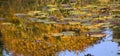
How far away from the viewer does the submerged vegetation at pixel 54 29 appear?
6.80 m

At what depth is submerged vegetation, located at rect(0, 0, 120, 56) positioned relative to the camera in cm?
680

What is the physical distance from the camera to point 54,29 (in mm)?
7984

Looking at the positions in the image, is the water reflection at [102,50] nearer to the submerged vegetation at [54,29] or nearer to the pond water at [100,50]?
the pond water at [100,50]

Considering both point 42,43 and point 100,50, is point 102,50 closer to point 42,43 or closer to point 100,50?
point 100,50

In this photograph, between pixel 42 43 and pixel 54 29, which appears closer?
pixel 42 43

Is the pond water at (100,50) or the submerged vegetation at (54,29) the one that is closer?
the pond water at (100,50)

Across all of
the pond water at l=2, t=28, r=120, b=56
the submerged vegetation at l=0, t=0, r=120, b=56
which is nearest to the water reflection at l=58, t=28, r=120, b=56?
the pond water at l=2, t=28, r=120, b=56

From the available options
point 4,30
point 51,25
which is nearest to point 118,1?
point 51,25

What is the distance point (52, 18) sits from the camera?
9406 millimetres

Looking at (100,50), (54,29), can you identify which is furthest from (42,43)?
(100,50)

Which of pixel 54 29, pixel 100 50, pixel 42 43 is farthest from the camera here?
pixel 54 29

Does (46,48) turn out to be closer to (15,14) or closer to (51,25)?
(51,25)

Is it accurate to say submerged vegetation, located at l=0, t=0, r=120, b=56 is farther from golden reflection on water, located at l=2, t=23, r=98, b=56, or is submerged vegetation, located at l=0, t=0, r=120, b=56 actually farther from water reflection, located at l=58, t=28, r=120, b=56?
water reflection, located at l=58, t=28, r=120, b=56

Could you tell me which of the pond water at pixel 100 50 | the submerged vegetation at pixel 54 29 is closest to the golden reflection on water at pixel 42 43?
the submerged vegetation at pixel 54 29
